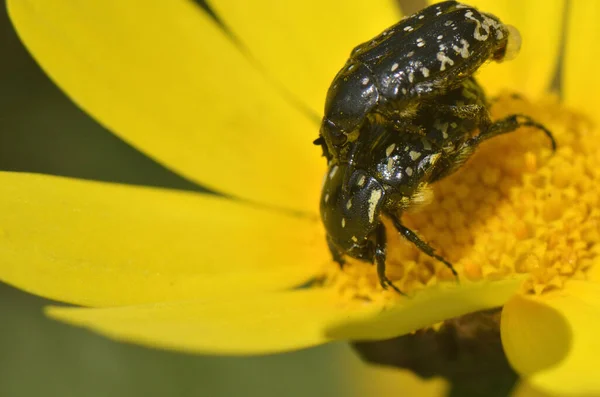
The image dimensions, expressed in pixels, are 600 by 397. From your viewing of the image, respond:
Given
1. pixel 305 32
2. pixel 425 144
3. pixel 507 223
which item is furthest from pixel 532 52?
pixel 425 144

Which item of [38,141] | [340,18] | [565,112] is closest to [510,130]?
[565,112]

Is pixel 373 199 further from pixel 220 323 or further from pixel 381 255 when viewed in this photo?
pixel 220 323

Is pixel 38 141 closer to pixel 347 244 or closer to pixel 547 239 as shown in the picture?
pixel 347 244

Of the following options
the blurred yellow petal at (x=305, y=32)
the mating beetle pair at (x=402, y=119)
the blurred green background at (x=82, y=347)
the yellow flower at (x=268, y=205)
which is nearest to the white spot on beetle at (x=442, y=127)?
the mating beetle pair at (x=402, y=119)

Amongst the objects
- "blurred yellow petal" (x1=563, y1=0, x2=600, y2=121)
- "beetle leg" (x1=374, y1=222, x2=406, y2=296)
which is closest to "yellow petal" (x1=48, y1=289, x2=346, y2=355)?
"beetle leg" (x1=374, y1=222, x2=406, y2=296)

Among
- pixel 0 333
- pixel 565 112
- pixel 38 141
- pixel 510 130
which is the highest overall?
pixel 510 130

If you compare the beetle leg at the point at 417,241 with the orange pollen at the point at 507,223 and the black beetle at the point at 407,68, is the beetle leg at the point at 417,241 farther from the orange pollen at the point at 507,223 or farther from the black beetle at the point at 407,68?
the black beetle at the point at 407,68
